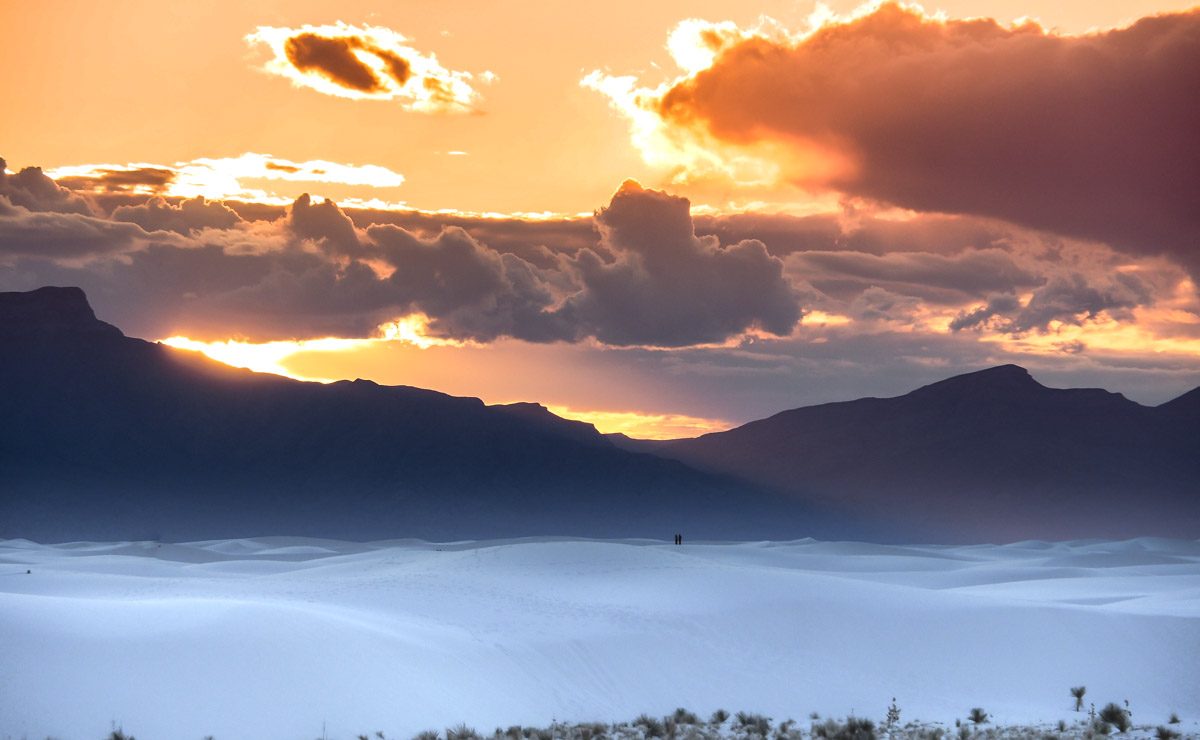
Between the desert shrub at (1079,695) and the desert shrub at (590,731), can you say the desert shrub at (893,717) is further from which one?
the desert shrub at (590,731)

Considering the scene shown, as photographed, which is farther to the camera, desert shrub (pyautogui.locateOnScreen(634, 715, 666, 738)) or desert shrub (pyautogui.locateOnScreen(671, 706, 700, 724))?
desert shrub (pyautogui.locateOnScreen(671, 706, 700, 724))


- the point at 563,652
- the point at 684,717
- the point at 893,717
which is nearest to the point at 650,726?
the point at 684,717

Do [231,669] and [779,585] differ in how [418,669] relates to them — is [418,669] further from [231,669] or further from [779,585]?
[779,585]

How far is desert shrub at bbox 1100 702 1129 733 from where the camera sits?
20.1m

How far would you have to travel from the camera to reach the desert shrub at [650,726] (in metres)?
20.0

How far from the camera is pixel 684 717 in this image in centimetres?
2170

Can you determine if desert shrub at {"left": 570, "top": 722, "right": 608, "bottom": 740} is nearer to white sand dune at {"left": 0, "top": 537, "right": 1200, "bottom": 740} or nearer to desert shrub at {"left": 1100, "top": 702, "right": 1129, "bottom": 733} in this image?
white sand dune at {"left": 0, "top": 537, "right": 1200, "bottom": 740}

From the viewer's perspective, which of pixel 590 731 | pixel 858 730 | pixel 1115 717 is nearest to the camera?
pixel 858 730

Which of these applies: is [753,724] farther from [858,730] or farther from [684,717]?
[858,730]

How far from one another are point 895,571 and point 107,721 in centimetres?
4360

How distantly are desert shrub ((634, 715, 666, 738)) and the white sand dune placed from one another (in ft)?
6.20

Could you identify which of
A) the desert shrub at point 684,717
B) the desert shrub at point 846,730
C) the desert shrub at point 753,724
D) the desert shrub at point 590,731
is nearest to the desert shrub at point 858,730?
the desert shrub at point 846,730

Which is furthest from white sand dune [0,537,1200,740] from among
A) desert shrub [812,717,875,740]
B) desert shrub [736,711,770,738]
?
desert shrub [812,717,875,740]

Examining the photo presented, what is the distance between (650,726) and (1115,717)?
7.53 metres
